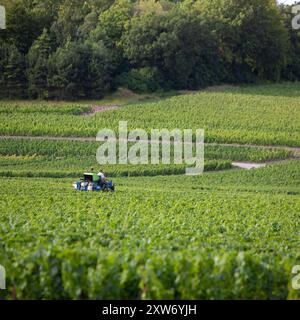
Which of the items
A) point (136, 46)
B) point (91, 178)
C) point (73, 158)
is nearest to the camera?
point (91, 178)

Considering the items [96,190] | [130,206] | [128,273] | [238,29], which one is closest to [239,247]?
[128,273]

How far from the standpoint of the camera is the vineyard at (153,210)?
581 inches

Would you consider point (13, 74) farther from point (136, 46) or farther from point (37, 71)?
point (136, 46)

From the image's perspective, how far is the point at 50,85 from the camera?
6253cm

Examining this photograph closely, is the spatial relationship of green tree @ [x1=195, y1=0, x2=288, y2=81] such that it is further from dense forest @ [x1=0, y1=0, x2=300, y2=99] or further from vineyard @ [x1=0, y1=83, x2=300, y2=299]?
vineyard @ [x1=0, y1=83, x2=300, y2=299]

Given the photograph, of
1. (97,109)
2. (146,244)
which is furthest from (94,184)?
(97,109)

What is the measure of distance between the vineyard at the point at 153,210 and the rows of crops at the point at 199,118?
0.09 meters

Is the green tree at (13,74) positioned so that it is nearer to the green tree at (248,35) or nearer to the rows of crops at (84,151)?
the rows of crops at (84,151)

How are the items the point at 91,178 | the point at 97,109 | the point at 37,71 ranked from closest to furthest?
the point at 91,178 < the point at 97,109 < the point at 37,71

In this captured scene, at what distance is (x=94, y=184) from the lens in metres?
33.0

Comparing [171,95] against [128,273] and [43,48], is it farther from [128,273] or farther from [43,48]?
[128,273]

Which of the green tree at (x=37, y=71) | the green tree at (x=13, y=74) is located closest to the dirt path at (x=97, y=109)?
the green tree at (x=37, y=71)

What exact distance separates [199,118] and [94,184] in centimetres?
2462

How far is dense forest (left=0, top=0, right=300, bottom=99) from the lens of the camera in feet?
208
